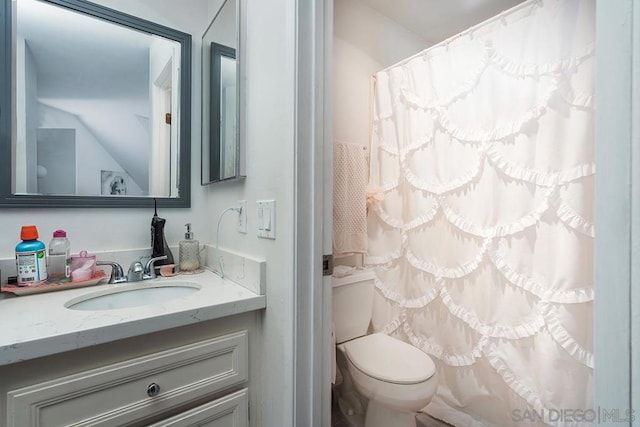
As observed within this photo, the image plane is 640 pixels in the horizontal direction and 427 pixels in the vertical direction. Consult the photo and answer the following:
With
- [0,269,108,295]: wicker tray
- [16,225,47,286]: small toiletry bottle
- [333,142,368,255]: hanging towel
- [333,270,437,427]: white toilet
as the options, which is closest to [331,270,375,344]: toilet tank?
[333,270,437,427]: white toilet

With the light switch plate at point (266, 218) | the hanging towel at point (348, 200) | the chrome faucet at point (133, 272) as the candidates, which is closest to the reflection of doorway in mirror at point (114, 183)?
the chrome faucet at point (133, 272)

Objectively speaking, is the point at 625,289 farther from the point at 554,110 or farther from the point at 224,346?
the point at 554,110

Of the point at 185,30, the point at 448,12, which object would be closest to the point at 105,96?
the point at 185,30

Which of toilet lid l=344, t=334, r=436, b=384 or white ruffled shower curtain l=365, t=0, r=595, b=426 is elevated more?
white ruffled shower curtain l=365, t=0, r=595, b=426

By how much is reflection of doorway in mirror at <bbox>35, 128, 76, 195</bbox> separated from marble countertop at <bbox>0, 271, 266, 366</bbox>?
0.40 meters

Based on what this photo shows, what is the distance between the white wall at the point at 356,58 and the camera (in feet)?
5.65

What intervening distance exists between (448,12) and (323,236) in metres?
1.87

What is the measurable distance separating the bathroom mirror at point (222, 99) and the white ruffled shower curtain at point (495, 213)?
1.01 meters

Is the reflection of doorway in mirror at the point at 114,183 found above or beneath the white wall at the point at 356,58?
beneath

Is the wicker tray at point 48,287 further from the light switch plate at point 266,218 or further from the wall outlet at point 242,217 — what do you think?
the light switch plate at point 266,218

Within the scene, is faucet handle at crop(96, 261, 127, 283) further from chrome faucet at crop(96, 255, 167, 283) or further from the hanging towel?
the hanging towel

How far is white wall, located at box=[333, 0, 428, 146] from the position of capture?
5.65 feet

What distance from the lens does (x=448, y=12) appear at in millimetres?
1866

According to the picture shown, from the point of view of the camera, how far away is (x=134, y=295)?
3.54 feet
